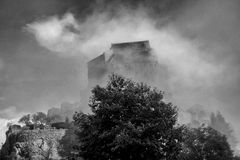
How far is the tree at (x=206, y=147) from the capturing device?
3225 cm

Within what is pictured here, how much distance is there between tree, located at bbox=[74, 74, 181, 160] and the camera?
19.3 metres

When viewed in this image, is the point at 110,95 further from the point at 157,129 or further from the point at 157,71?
the point at 157,71

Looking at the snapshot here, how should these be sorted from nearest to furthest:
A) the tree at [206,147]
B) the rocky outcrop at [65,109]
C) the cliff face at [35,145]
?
1. the tree at [206,147]
2. the cliff face at [35,145]
3. the rocky outcrop at [65,109]

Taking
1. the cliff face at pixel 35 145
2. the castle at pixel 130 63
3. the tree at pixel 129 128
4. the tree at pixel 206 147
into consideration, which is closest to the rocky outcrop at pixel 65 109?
the castle at pixel 130 63

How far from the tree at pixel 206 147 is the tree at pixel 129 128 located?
12189 millimetres

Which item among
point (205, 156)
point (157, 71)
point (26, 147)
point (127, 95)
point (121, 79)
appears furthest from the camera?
point (157, 71)

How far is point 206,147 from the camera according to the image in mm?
32906

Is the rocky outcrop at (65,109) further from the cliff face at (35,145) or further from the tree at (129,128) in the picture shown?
the tree at (129,128)

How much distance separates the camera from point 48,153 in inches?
2041

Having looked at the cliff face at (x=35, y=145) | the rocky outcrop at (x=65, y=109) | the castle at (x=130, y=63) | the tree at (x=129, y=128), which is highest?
the castle at (x=130, y=63)

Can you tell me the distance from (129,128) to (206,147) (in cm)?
1735

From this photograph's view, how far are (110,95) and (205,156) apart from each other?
17111 mm

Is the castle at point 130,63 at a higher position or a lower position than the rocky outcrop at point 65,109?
higher

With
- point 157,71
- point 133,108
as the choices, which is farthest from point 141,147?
point 157,71
